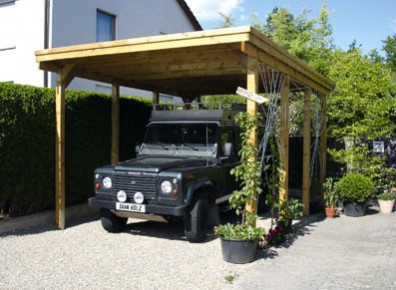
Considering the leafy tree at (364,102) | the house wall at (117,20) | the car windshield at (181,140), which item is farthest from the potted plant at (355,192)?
the house wall at (117,20)

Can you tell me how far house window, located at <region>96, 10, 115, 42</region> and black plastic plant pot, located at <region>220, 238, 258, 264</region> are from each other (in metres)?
10.5

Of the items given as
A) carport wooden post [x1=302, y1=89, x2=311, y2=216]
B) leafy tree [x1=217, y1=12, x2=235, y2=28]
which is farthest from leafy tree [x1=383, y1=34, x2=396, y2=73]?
carport wooden post [x1=302, y1=89, x2=311, y2=216]

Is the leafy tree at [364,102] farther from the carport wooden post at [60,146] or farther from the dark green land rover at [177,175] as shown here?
the carport wooden post at [60,146]

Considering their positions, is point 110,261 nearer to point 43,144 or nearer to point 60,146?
point 60,146

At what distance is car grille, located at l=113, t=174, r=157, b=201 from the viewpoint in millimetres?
6641

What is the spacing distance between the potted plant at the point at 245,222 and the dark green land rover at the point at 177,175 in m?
0.81

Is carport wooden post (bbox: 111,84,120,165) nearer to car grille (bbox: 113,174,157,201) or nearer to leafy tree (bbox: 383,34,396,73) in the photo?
car grille (bbox: 113,174,157,201)

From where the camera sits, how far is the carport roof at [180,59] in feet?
20.7

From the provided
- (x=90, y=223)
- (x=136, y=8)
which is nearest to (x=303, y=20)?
(x=136, y=8)

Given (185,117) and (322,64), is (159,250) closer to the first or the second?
(185,117)

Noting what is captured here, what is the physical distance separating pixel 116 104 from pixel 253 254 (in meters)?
5.07

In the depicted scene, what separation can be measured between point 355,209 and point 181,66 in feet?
15.9

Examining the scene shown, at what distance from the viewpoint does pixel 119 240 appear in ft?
23.1

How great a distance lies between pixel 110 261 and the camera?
587 cm
